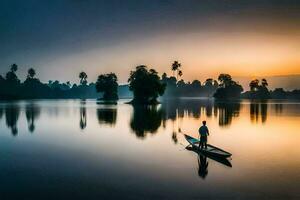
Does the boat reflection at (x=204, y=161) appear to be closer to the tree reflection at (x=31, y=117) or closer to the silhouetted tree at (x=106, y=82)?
the tree reflection at (x=31, y=117)

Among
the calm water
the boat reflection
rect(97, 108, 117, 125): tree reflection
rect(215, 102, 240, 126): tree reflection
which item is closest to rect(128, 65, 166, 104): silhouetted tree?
rect(215, 102, 240, 126): tree reflection

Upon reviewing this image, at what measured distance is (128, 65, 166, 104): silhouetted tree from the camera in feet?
464

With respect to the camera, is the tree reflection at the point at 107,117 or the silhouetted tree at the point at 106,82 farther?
the silhouetted tree at the point at 106,82

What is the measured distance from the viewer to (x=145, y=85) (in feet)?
463

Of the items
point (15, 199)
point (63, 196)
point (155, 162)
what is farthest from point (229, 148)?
point (15, 199)

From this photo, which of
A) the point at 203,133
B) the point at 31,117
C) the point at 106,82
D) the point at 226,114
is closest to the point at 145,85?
the point at 106,82

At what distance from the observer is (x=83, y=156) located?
2830 cm

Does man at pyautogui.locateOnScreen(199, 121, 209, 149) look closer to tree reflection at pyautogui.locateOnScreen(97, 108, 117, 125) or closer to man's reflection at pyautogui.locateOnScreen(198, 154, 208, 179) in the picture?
man's reflection at pyautogui.locateOnScreen(198, 154, 208, 179)

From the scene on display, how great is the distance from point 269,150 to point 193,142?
7896 mm

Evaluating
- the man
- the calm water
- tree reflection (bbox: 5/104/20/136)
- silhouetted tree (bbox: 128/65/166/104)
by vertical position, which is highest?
silhouetted tree (bbox: 128/65/166/104)

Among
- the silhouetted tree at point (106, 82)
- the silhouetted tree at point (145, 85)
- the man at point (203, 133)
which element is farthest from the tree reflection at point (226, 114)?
the silhouetted tree at point (106, 82)

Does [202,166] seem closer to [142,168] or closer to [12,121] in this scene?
[142,168]

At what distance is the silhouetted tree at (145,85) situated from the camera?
464 feet

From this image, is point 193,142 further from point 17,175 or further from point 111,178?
point 17,175
